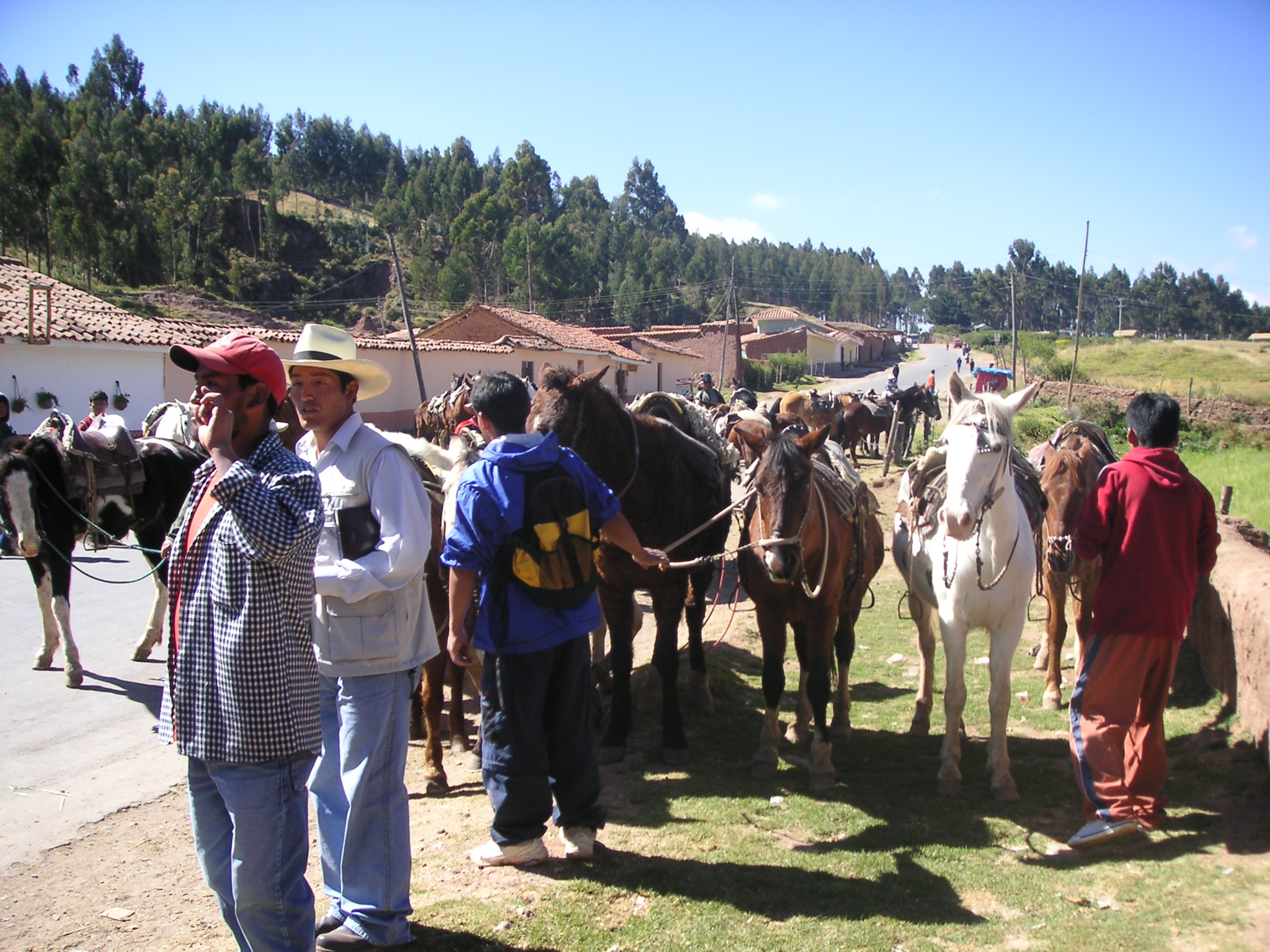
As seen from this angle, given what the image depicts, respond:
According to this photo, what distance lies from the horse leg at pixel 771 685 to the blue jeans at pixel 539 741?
156cm

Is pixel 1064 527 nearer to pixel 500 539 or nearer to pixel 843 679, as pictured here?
pixel 843 679

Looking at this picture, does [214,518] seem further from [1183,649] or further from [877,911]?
[1183,649]

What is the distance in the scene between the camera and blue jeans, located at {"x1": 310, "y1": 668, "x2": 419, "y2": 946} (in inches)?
120

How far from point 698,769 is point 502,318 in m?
38.8

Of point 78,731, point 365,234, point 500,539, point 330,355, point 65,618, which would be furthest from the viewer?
point 365,234

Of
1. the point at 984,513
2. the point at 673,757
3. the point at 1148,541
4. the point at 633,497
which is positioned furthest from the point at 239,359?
the point at 1148,541

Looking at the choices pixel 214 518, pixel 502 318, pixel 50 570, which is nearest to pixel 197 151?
pixel 502 318

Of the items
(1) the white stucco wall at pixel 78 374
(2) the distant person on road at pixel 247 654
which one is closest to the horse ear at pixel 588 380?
(2) the distant person on road at pixel 247 654

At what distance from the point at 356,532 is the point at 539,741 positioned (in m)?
1.26

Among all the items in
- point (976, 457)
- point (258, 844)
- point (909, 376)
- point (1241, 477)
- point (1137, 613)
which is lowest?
point (258, 844)

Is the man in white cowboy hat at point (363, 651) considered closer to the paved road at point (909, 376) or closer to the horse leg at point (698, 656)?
the horse leg at point (698, 656)

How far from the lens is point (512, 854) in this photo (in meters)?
3.70

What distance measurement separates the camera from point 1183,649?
6.41 metres

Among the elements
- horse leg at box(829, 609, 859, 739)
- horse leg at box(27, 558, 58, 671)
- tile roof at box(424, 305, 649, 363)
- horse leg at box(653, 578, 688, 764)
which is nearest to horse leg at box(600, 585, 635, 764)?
horse leg at box(653, 578, 688, 764)
